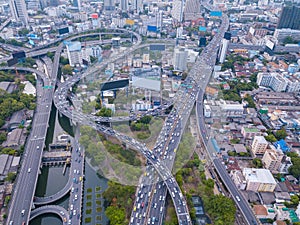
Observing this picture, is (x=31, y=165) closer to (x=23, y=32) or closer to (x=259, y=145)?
(x=259, y=145)

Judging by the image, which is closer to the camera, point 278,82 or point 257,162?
point 257,162

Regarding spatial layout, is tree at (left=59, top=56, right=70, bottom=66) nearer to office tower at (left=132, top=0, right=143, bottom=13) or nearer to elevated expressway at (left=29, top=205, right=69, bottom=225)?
elevated expressway at (left=29, top=205, right=69, bottom=225)

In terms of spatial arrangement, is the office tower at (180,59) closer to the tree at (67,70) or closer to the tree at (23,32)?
the tree at (67,70)

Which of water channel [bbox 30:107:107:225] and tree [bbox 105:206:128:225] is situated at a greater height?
tree [bbox 105:206:128:225]

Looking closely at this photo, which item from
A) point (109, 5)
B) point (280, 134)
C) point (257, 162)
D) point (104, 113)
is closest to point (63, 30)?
A: point (109, 5)

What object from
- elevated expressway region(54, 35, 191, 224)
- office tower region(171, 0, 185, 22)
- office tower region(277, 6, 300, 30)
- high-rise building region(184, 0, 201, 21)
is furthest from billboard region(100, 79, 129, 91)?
office tower region(277, 6, 300, 30)

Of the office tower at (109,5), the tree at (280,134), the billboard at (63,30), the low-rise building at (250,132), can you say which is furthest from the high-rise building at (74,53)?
the tree at (280,134)
